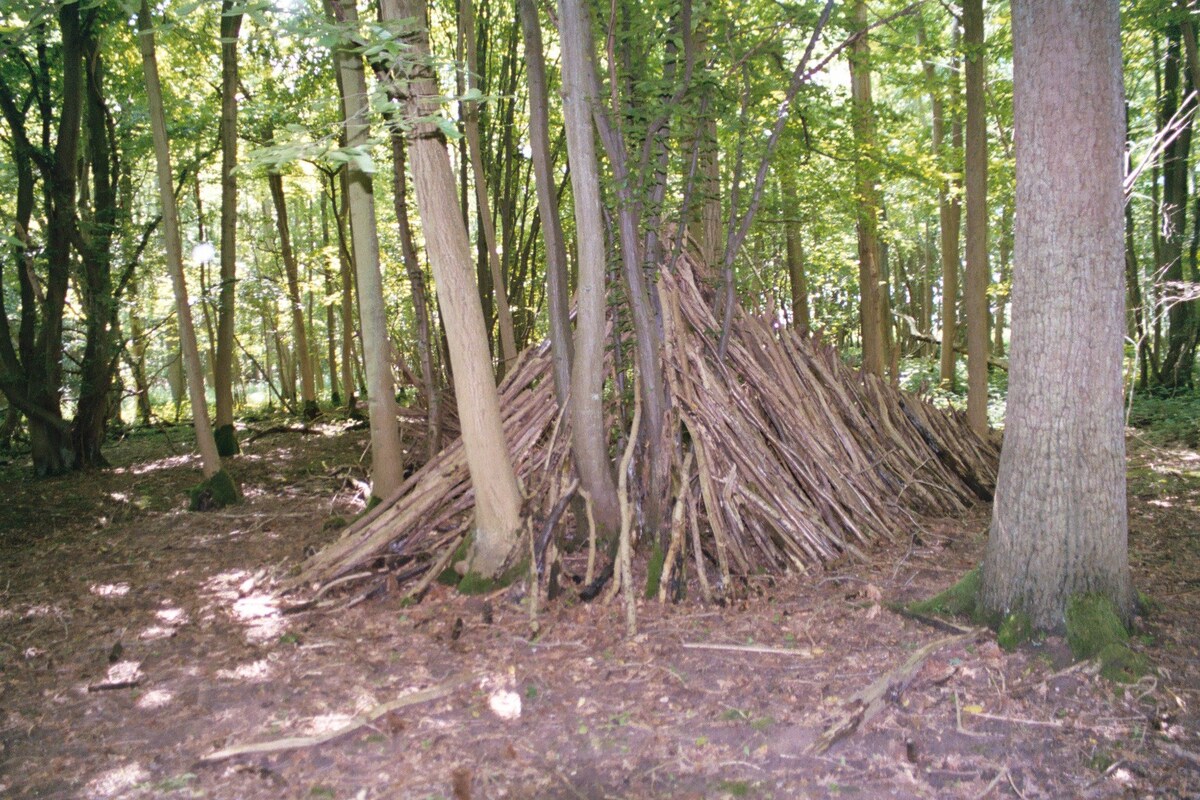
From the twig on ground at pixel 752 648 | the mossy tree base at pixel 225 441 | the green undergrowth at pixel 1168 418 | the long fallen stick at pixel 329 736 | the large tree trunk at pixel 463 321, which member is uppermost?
the large tree trunk at pixel 463 321

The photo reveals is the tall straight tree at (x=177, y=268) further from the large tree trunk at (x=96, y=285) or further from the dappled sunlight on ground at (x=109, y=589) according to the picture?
the large tree trunk at (x=96, y=285)

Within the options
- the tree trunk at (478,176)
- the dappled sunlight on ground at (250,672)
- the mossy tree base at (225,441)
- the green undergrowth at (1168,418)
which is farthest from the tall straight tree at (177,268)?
the green undergrowth at (1168,418)

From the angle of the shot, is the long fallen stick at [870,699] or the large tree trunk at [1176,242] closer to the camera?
the long fallen stick at [870,699]

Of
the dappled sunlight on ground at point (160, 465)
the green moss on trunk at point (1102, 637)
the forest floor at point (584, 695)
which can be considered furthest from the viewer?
the dappled sunlight on ground at point (160, 465)

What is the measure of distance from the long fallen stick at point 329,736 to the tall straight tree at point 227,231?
7546mm

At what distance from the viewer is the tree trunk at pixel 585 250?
473cm

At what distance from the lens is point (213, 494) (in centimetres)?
812

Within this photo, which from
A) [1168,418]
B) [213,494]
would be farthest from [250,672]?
[1168,418]

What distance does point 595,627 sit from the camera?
442cm

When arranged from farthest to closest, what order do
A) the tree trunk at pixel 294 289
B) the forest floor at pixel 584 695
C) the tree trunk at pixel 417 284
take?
the tree trunk at pixel 294 289
the tree trunk at pixel 417 284
the forest floor at pixel 584 695

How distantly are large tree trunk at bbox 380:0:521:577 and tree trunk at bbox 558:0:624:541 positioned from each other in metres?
0.51

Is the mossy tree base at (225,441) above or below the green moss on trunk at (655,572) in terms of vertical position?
above

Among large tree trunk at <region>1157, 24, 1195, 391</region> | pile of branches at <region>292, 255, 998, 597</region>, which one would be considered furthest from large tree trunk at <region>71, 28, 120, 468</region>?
large tree trunk at <region>1157, 24, 1195, 391</region>

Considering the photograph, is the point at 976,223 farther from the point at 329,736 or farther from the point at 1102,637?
the point at 329,736
